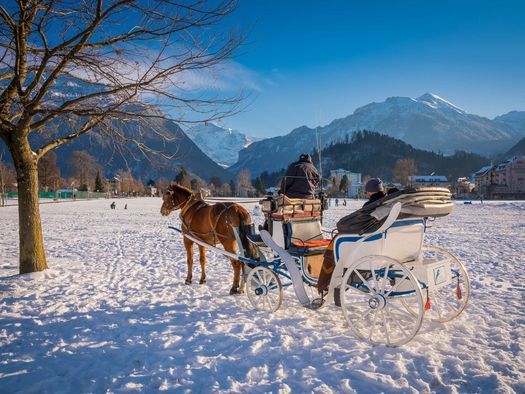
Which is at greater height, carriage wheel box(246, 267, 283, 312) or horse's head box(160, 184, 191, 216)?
horse's head box(160, 184, 191, 216)

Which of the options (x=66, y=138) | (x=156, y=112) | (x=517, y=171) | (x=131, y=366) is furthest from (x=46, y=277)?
(x=517, y=171)

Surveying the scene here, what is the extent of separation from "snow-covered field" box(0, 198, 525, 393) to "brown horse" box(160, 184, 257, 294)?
2.95 feet

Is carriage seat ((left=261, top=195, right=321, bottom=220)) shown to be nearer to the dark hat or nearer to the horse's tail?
the horse's tail

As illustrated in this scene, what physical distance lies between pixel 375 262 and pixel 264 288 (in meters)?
2.03

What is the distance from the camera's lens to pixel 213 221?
23.0 ft

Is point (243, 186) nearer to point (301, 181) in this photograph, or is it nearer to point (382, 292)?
point (301, 181)

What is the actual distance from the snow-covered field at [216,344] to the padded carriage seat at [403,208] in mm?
1552

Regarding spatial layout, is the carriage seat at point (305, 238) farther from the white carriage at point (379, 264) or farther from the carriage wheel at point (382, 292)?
the carriage wheel at point (382, 292)

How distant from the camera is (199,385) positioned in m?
3.59

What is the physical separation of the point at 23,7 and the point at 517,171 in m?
124

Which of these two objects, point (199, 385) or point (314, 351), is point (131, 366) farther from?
point (314, 351)

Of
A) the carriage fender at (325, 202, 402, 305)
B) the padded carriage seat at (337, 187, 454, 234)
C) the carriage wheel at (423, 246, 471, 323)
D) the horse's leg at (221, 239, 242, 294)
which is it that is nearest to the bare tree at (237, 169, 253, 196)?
the horse's leg at (221, 239, 242, 294)

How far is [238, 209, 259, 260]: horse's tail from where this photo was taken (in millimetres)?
6449

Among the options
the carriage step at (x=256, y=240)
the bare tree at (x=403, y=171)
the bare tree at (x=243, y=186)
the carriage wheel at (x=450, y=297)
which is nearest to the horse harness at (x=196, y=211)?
the carriage step at (x=256, y=240)
